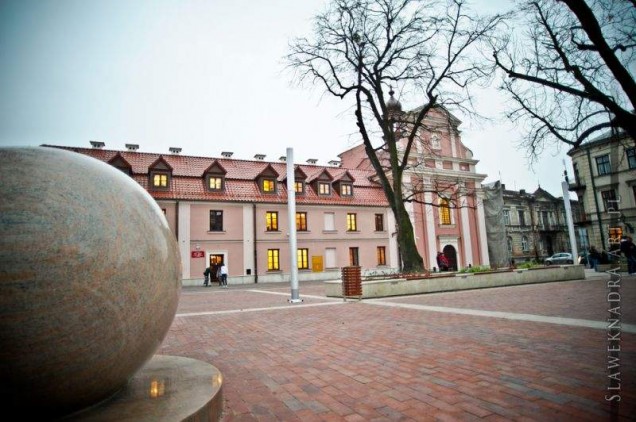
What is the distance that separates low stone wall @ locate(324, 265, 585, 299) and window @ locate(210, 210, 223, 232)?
1596 cm

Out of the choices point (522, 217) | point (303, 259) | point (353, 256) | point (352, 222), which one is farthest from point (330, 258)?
point (522, 217)

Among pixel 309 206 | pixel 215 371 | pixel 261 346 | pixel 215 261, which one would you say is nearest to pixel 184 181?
pixel 215 261

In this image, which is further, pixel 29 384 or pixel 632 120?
pixel 632 120

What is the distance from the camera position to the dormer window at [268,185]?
30.3 meters

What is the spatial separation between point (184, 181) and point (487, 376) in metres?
28.0

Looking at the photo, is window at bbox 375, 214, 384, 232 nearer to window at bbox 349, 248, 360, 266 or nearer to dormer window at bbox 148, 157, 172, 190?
window at bbox 349, 248, 360, 266

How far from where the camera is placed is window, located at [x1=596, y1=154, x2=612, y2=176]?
35.7m

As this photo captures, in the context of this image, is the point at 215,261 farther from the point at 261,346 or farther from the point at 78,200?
the point at 78,200

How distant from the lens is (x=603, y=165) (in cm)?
3609

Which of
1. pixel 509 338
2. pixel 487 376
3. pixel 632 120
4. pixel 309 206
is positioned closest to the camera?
pixel 487 376

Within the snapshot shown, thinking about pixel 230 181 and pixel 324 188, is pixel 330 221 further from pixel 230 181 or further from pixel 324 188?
pixel 230 181

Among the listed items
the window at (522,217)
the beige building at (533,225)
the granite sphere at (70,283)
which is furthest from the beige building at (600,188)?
the granite sphere at (70,283)

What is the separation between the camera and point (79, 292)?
2.05 metres

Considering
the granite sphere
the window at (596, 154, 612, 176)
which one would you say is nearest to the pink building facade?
the window at (596, 154, 612, 176)
